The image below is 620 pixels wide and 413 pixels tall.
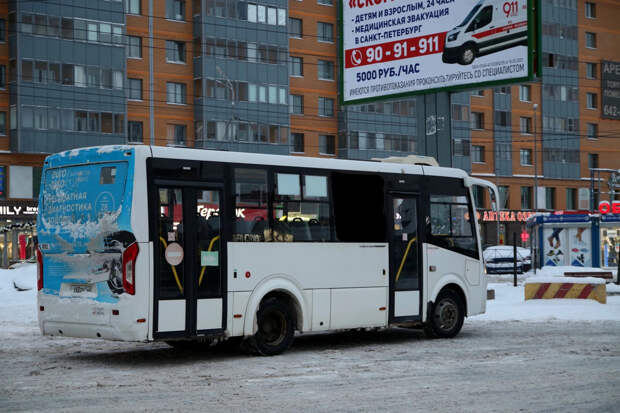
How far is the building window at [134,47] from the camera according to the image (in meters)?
63.7

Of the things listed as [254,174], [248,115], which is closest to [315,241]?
[254,174]

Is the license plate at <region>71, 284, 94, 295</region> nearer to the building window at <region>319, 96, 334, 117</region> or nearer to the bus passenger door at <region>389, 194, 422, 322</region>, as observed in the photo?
the bus passenger door at <region>389, 194, 422, 322</region>

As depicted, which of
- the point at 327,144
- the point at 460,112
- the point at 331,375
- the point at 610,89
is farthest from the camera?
the point at 610,89

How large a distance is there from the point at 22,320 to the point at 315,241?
350 inches

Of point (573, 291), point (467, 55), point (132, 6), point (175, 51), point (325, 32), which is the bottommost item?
point (573, 291)

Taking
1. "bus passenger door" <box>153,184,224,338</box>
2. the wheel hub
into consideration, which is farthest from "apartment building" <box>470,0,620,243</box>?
"bus passenger door" <box>153,184,224,338</box>

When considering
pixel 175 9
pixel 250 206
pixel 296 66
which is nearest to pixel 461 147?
pixel 296 66

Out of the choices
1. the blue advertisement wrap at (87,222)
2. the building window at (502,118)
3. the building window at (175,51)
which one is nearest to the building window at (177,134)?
the building window at (175,51)

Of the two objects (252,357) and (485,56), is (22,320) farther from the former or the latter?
(485,56)

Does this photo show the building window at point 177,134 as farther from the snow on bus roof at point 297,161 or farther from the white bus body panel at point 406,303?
the white bus body panel at point 406,303

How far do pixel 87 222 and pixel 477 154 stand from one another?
70.4 metres

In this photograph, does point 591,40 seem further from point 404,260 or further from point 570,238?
point 404,260

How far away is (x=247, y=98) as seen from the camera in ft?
220

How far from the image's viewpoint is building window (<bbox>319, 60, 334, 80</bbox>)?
7325cm
